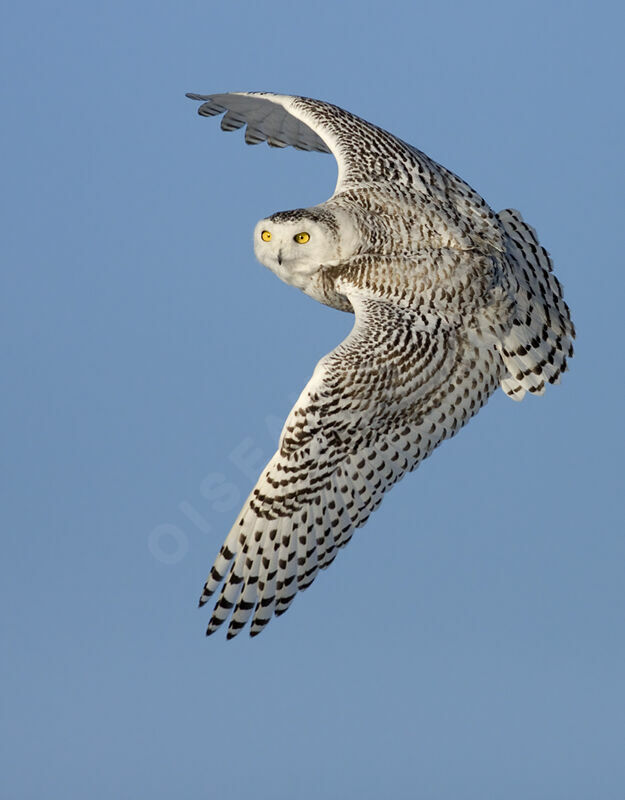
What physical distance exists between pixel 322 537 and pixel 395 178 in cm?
286

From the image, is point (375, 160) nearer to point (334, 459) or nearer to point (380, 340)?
point (380, 340)

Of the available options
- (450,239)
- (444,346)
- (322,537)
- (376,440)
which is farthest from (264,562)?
(450,239)

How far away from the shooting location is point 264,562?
30.9 feet

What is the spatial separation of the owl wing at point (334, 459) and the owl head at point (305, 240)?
0.59 metres

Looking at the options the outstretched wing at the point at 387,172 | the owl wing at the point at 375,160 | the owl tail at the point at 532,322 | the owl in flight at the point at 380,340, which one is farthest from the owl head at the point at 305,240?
the owl tail at the point at 532,322

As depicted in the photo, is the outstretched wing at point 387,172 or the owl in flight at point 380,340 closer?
the owl in flight at point 380,340

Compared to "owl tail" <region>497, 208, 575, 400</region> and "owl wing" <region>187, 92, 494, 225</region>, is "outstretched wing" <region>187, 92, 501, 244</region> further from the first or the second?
"owl tail" <region>497, 208, 575, 400</region>

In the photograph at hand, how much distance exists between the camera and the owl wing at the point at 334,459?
30.6 feet

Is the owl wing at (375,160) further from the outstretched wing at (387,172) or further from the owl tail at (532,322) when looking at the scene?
the owl tail at (532,322)

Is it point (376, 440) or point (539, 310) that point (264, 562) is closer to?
point (376, 440)

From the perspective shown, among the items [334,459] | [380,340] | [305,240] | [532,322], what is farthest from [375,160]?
[334,459]

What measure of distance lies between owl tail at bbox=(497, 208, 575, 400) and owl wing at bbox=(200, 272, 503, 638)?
0.85 m

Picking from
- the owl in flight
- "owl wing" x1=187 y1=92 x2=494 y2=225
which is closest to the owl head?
the owl in flight

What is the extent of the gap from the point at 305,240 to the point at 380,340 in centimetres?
108
